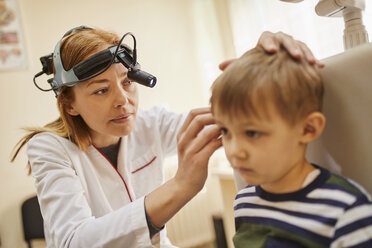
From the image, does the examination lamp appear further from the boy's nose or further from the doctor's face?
the doctor's face

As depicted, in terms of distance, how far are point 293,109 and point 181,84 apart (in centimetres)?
241

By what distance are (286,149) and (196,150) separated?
0.25 meters

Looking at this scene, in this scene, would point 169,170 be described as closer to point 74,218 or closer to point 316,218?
point 74,218

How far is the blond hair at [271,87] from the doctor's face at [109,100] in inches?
19.8

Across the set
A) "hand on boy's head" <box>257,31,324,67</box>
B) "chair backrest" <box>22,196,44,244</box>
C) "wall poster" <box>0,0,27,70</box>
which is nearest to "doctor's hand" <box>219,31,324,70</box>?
"hand on boy's head" <box>257,31,324,67</box>

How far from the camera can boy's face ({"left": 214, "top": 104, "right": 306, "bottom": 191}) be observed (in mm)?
565

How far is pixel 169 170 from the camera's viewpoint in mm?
2658

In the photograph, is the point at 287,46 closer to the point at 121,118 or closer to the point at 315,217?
the point at 315,217

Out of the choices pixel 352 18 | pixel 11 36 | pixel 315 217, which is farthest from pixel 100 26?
pixel 315 217

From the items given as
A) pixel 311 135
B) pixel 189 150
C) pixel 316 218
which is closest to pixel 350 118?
pixel 311 135

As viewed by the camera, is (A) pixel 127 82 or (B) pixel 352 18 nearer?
(B) pixel 352 18

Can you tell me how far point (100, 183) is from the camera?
3.80 feet

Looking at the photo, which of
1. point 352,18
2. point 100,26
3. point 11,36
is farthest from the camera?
point 100,26

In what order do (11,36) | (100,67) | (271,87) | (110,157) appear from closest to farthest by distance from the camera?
(271,87) → (100,67) → (110,157) → (11,36)
